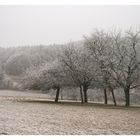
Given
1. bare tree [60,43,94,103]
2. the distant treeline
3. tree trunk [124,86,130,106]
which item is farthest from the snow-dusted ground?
bare tree [60,43,94,103]

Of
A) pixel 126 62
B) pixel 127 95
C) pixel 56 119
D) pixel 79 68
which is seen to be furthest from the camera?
pixel 79 68

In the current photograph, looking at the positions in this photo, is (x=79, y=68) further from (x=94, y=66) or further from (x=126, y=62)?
(x=126, y=62)

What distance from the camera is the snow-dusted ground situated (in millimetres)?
5113

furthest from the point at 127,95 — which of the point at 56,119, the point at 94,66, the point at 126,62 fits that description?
the point at 56,119

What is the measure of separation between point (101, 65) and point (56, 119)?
8.72 feet

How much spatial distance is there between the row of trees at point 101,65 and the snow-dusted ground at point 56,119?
0.56 meters

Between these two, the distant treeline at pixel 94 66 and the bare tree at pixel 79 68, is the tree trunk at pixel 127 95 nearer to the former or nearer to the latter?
the distant treeline at pixel 94 66

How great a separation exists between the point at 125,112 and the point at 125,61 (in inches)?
60.5

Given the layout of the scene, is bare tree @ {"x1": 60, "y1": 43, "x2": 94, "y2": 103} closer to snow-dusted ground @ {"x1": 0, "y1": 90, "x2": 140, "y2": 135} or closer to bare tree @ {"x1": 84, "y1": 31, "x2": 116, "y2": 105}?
bare tree @ {"x1": 84, "y1": 31, "x2": 116, "y2": 105}

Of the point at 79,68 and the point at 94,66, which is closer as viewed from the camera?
the point at 94,66

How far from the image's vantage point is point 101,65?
7973 mm

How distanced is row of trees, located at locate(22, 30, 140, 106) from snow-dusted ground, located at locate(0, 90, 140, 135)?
22.2 inches

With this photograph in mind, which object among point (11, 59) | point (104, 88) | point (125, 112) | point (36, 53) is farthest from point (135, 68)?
point (11, 59)

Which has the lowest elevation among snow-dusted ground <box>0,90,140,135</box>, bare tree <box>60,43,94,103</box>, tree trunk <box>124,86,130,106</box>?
snow-dusted ground <box>0,90,140,135</box>
